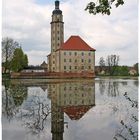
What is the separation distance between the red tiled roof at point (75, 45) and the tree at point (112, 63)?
14.3 ft

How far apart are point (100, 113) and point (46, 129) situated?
2.58m

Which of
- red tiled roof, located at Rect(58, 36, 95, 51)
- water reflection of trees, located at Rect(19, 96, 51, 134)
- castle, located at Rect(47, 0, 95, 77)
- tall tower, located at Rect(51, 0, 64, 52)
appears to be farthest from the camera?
tall tower, located at Rect(51, 0, 64, 52)

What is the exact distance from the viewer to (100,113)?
27.6 feet

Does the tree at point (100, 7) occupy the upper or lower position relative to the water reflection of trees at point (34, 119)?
upper

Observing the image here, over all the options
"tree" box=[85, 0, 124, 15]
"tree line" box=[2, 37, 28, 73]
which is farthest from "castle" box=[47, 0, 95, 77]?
"tree" box=[85, 0, 124, 15]

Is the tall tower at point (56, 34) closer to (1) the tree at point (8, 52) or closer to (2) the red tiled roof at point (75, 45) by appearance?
(2) the red tiled roof at point (75, 45)

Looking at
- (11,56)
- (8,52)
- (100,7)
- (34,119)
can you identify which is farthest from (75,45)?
(100,7)

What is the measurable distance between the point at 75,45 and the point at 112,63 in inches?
303

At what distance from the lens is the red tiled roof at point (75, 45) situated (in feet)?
171

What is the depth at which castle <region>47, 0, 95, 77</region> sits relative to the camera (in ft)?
167

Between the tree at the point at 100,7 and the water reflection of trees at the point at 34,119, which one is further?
the water reflection of trees at the point at 34,119

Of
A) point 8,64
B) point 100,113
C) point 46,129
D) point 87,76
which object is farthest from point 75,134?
point 87,76

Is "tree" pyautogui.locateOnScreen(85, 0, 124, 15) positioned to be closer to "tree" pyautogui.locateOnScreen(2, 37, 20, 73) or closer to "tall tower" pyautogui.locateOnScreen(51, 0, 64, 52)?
"tree" pyautogui.locateOnScreen(2, 37, 20, 73)

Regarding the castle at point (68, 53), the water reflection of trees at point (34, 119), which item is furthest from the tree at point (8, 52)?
the water reflection of trees at point (34, 119)
